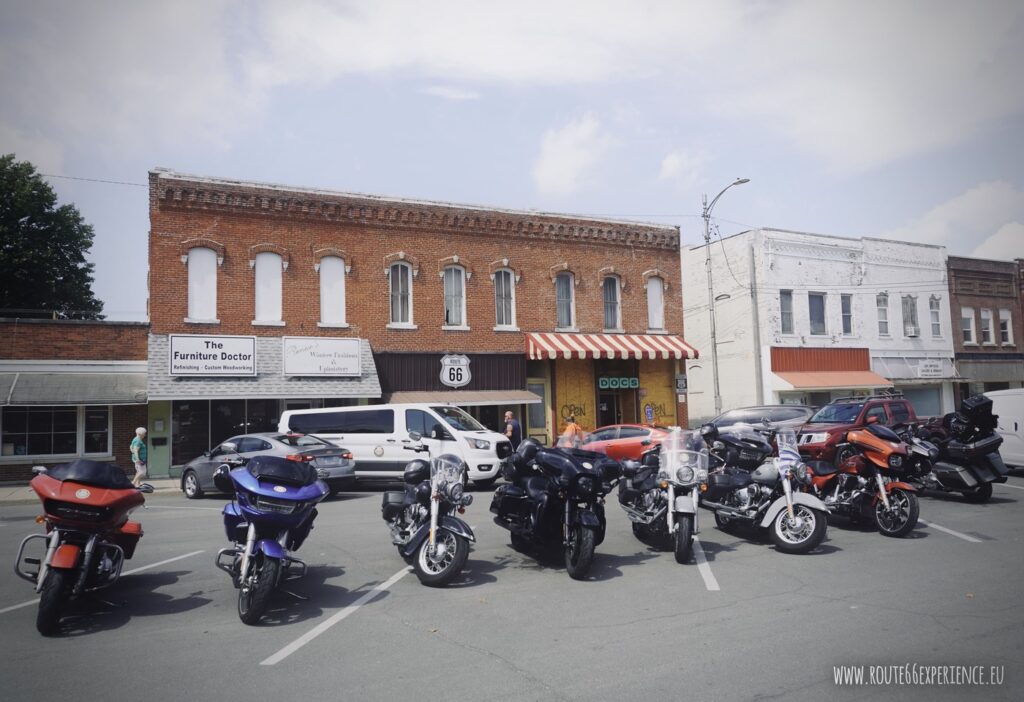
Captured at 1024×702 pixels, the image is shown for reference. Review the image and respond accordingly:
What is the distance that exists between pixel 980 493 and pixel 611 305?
16.6m

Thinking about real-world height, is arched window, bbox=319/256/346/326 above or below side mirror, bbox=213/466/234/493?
above

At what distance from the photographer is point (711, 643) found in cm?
566

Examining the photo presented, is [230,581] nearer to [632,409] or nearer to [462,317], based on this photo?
[462,317]

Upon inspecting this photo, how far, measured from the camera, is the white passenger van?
17.2 meters

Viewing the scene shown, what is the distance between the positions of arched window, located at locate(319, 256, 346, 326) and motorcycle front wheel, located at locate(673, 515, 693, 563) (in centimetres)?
1735

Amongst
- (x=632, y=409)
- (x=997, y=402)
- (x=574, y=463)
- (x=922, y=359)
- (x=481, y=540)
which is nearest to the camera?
(x=574, y=463)

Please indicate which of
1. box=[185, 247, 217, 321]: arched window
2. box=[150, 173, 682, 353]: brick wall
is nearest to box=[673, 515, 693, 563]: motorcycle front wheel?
box=[150, 173, 682, 353]: brick wall

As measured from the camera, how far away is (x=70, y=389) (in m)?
20.1

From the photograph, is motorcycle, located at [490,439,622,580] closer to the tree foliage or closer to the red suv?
the red suv

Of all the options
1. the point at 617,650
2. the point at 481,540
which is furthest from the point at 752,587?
the point at 481,540

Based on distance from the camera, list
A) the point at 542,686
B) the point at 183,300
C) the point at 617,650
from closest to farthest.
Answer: the point at 542,686, the point at 617,650, the point at 183,300

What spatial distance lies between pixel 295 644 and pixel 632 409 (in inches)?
907

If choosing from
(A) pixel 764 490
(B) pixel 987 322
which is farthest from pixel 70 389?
(B) pixel 987 322

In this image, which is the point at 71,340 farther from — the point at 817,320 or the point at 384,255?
the point at 817,320
